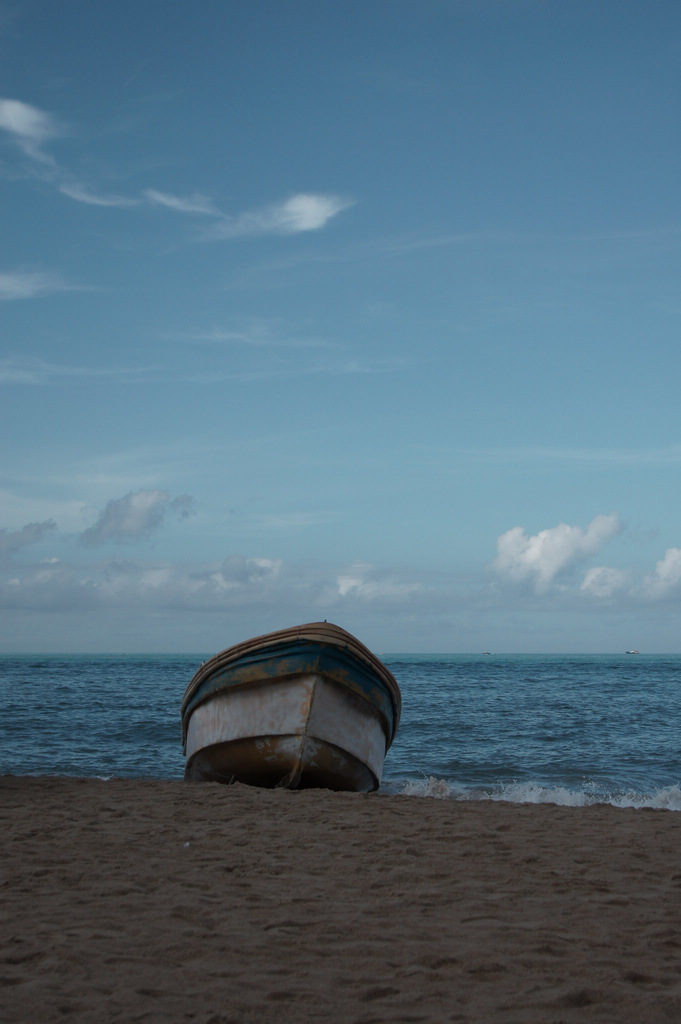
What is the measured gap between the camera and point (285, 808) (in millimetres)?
7938

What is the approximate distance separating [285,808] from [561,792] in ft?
14.5

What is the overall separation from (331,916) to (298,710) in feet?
13.9

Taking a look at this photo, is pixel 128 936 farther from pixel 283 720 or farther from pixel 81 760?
pixel 81 760

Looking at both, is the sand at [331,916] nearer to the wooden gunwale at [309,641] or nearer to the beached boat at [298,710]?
the beached boat at [298,710]

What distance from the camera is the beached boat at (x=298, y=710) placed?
8.83 m

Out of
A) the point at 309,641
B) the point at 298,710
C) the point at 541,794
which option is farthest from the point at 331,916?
the point at 541,794

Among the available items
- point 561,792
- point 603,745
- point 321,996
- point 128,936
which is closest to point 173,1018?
point 321,996

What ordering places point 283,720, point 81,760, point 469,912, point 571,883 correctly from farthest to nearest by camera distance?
point 81,760 < point 283,720 < point 571,883 < point 469,912

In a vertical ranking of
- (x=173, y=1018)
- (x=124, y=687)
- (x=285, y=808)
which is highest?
(x=173, y=1018)

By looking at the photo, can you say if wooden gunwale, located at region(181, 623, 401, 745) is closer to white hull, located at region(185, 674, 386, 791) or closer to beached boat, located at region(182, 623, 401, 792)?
beached boat, located at region(182, 623, 401, 792)

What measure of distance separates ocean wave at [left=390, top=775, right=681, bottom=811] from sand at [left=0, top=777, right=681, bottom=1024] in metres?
2.51

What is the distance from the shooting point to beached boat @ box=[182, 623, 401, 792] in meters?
8.83

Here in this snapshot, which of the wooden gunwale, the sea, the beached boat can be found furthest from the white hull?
the sea

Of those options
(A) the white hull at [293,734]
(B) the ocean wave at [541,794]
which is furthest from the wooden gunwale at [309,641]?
(B) the ocean wave at [541,794]
